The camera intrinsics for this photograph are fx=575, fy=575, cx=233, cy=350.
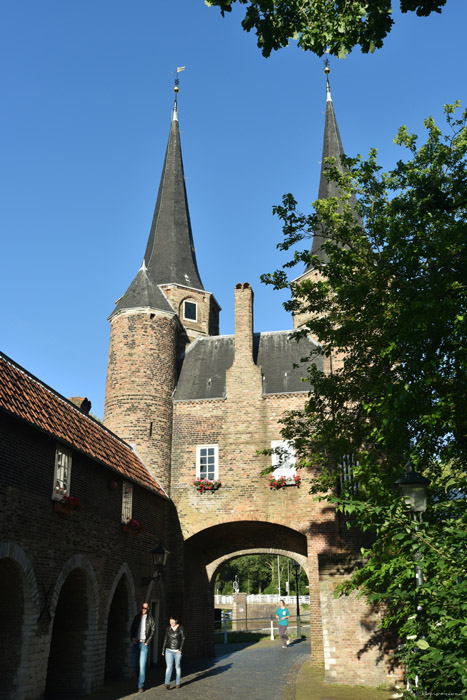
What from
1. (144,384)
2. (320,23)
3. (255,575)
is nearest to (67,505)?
(144,384)

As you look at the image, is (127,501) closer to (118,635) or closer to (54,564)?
(118,635)

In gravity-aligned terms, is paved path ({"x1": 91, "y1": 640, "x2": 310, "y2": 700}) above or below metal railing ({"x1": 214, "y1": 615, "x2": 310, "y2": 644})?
above

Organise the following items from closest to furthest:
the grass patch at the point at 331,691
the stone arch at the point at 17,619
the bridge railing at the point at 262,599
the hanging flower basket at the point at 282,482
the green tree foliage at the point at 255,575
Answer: the stone arch at the point at 17,619 < the grass patch at the point at 331,691 < the hanging flower basket at the point at 282,482 < the bridge railing at the point at 262,599 < the green tree foliage at the point at 255,575

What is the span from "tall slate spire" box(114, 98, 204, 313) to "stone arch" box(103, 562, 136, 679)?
11.4 meters

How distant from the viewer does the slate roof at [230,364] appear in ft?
74.3

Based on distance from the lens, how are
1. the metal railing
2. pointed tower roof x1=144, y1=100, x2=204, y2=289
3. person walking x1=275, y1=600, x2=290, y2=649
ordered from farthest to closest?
1. the metal railing
2. pointed tower roof x1=144, y1=100, x2=204, y2=289
3. person walking x1=275, y1=600, x2=290, y2=649

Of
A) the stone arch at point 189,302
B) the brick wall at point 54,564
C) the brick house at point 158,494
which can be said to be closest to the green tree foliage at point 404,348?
the brick house at point 158,494

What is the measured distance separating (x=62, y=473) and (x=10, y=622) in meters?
3.27

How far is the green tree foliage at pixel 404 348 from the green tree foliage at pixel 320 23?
215cm

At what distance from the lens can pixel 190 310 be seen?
1103 inches

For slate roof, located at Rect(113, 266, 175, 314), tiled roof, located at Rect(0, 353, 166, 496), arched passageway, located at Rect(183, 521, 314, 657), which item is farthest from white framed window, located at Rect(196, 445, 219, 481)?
slate roof, located at Rect(113, 266, 175, 314)

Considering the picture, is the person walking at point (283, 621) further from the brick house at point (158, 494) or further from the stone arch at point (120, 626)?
the stone arch at point (120, 626)

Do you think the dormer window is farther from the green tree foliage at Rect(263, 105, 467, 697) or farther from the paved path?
the paved path

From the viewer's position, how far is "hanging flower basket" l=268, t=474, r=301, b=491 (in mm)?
20391
